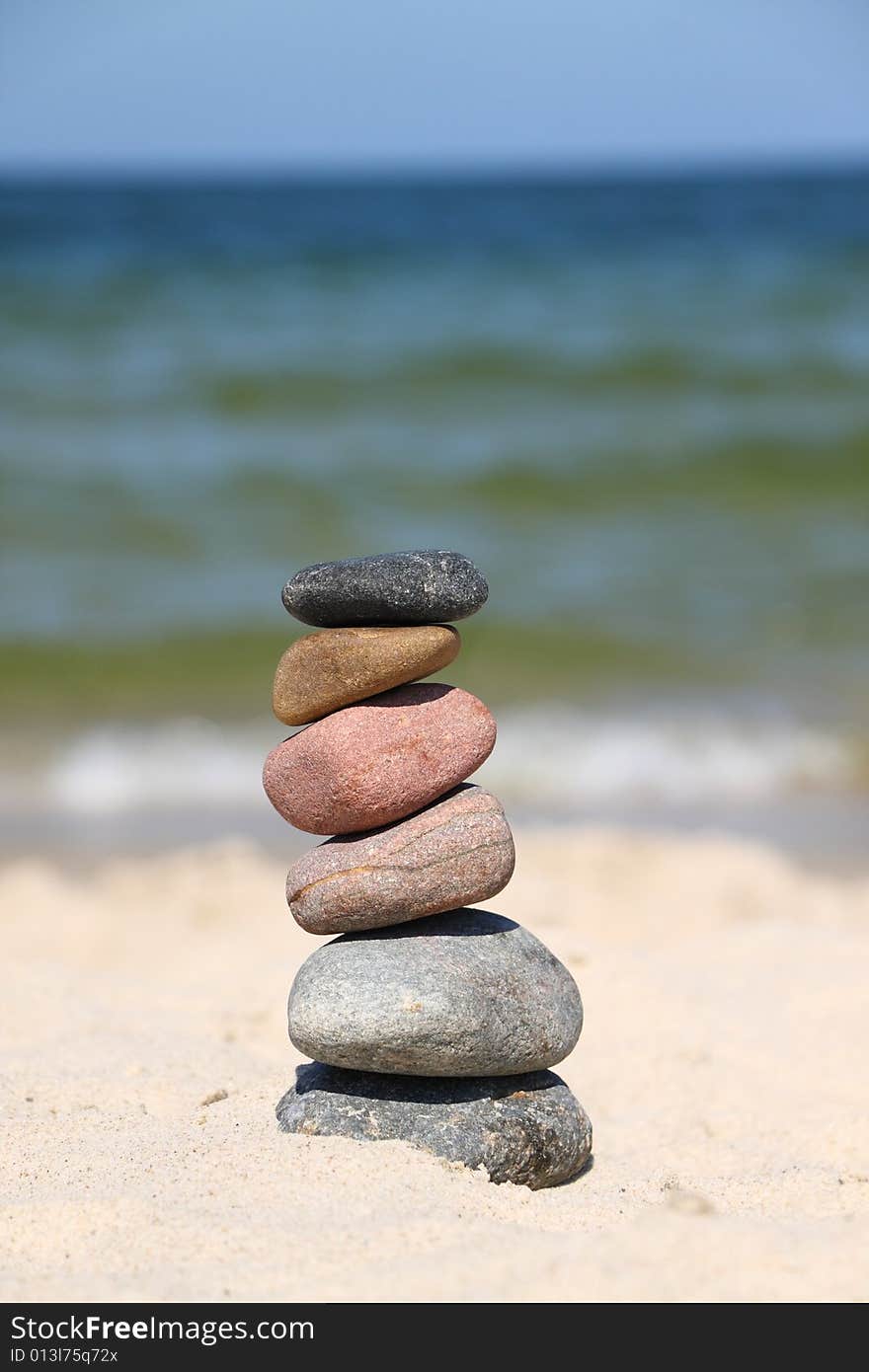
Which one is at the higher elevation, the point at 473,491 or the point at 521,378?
the point at 521,378

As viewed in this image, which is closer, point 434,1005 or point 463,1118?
point 434,1005

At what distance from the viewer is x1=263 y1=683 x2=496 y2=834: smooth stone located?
15.0 feet

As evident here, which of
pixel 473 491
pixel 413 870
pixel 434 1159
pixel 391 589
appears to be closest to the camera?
pixel 434 1159

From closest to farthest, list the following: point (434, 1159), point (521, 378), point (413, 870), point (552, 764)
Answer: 1. point (434, 1159)
2. point (413, 870)
3. point (552, 764)
4. point (521, 378)

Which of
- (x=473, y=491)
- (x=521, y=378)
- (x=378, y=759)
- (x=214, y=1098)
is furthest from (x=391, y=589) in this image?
(x=521, y=378)

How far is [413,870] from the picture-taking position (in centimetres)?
460

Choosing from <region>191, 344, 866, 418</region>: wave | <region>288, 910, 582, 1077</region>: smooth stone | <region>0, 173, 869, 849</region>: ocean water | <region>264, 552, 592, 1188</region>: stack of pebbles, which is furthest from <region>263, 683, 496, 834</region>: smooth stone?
<region>191, 344, 866, 418</region>: wave

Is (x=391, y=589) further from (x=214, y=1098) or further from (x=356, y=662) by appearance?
(x=214, y=1098)

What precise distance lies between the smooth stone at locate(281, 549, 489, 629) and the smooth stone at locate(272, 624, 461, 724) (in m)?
0.06

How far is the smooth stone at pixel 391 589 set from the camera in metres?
4.50

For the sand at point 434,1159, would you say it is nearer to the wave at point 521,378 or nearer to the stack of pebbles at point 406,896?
the stack of pebbles at point 406,896

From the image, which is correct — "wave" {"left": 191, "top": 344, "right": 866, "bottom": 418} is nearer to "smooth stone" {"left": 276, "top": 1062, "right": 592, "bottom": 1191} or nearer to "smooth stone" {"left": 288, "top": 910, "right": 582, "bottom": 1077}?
"smooth stone" {"left": 288, "top": 910, "right": 582, "bottom": 1077}

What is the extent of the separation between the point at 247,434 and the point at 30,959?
33.3 ft

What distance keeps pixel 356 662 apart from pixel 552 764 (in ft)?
17.9
